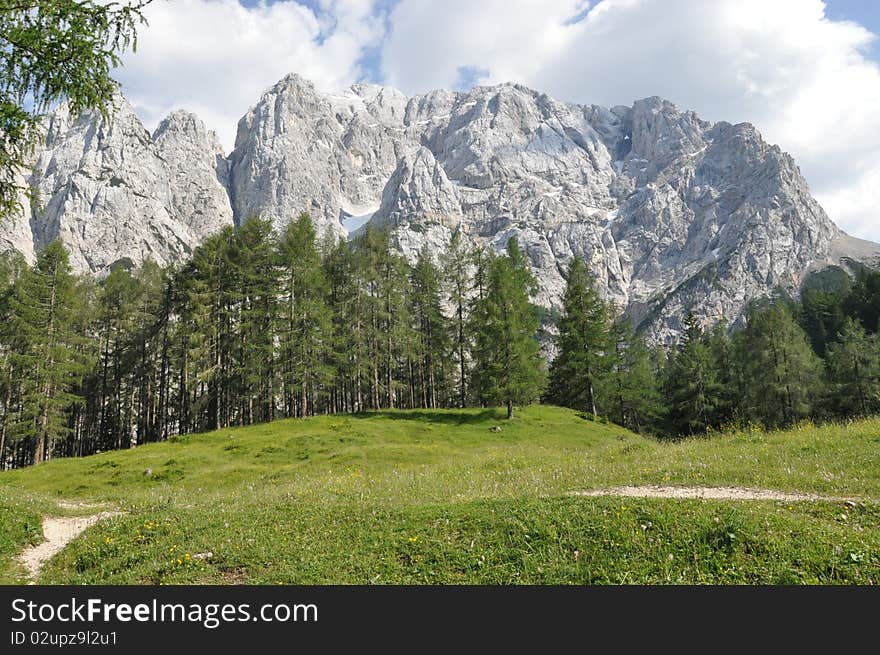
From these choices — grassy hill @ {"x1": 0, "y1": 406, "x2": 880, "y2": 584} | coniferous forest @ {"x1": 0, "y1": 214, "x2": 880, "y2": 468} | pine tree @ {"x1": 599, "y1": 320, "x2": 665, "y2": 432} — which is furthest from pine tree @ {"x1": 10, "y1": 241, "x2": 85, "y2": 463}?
pine tree @ {"x1": 599, "y1": 320, "x2": 665, "y2": 432}

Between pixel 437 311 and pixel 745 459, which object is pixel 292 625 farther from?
pixel 437 311

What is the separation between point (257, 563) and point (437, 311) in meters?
52.4

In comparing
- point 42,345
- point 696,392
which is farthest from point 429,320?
point 696,392

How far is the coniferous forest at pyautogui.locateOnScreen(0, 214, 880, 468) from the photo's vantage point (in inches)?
1718

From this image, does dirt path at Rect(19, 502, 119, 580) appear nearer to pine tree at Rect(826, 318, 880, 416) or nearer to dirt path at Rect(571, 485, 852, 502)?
dirt path at Rect(571, 485, 852, 502)

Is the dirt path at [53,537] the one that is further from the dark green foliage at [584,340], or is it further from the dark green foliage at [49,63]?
the dark green foliage at [584,340]

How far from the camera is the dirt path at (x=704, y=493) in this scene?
11609 millimetres

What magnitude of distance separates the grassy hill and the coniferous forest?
24.8 metres

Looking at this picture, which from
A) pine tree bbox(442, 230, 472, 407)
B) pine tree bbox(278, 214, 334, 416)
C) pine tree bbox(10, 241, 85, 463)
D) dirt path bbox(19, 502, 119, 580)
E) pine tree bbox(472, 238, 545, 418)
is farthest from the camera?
pine tree bbox(442, 230, 472, 407)

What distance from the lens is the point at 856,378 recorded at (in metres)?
62.1

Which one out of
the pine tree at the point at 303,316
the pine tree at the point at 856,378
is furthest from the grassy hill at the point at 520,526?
the pine tree at the point at 856,378

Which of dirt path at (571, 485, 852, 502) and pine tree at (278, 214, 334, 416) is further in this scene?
pine tree at (278, 214, 334, 416)

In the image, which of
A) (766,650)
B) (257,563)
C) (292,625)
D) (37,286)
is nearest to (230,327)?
(37,286)

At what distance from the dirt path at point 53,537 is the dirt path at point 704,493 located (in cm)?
1320
